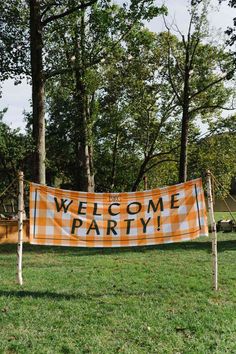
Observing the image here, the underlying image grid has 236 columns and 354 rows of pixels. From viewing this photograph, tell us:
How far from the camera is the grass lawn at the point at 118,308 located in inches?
206

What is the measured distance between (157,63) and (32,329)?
1200 inches

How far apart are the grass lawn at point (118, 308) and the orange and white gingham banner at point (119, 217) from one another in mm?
875

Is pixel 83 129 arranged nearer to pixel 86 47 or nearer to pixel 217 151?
pixel 86 47

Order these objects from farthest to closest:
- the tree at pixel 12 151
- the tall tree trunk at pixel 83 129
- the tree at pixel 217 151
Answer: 1. the tree at pixel 217 151
2. the tall tree trunk at pixel 83 129
3. the tree at pixel 12 151

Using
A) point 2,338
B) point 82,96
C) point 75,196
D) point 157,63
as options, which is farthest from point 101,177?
point 2,338

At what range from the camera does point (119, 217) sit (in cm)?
786

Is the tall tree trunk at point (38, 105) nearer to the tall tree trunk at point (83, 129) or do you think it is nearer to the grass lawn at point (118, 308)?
the tall tree trunk at point (83, 129)

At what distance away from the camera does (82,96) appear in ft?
81.3

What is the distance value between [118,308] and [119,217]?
1.73 m

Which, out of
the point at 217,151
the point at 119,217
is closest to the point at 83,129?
the point at 217,151

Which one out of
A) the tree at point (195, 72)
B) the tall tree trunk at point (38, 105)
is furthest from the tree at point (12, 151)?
the tree at point (195, 72)

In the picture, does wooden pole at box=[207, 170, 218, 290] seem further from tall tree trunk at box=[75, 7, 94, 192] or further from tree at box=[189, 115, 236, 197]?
tree at box=[189, 115, 236, 197]

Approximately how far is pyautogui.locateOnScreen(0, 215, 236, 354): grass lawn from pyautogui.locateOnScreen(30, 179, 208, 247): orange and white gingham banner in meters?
0.87

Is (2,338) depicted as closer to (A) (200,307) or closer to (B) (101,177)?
(A) (200,307)
